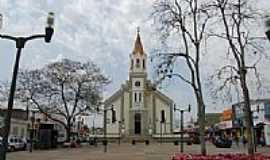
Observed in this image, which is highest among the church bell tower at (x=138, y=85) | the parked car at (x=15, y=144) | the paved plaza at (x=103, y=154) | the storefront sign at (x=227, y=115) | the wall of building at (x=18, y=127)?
the church bell tower at (x=138, y=85)

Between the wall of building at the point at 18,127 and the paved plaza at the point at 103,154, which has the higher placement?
the wall of building at the point at 18,127

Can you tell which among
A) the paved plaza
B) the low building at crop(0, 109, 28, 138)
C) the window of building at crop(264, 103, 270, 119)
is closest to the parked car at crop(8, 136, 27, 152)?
the paved plaza

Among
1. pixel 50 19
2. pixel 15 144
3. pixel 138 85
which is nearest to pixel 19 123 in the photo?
pixel 15 144

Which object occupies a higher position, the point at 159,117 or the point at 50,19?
the point at 159,117

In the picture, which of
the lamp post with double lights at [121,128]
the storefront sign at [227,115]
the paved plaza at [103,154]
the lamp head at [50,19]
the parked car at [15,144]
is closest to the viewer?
the lamp head at [50,19]

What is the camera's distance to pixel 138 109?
333 feet

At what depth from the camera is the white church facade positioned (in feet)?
325

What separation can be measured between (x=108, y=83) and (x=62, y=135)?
41.5 ft

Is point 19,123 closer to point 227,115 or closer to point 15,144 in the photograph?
point 15,144

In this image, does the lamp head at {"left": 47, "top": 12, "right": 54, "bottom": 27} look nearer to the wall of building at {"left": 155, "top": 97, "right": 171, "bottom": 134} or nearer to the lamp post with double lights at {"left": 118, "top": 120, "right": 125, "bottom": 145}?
the lamp post with double lights at {"left": 118, "top": 120, "right": 125, "bottom": 145}

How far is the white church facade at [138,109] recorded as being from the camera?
9906 centimetres

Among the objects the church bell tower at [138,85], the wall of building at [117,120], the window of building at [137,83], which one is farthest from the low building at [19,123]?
the window of building at [137,83]

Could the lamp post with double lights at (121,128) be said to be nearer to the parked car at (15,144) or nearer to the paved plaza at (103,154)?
the parked car at (15,144)

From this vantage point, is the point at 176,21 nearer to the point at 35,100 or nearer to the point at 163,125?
the point at 35,100
